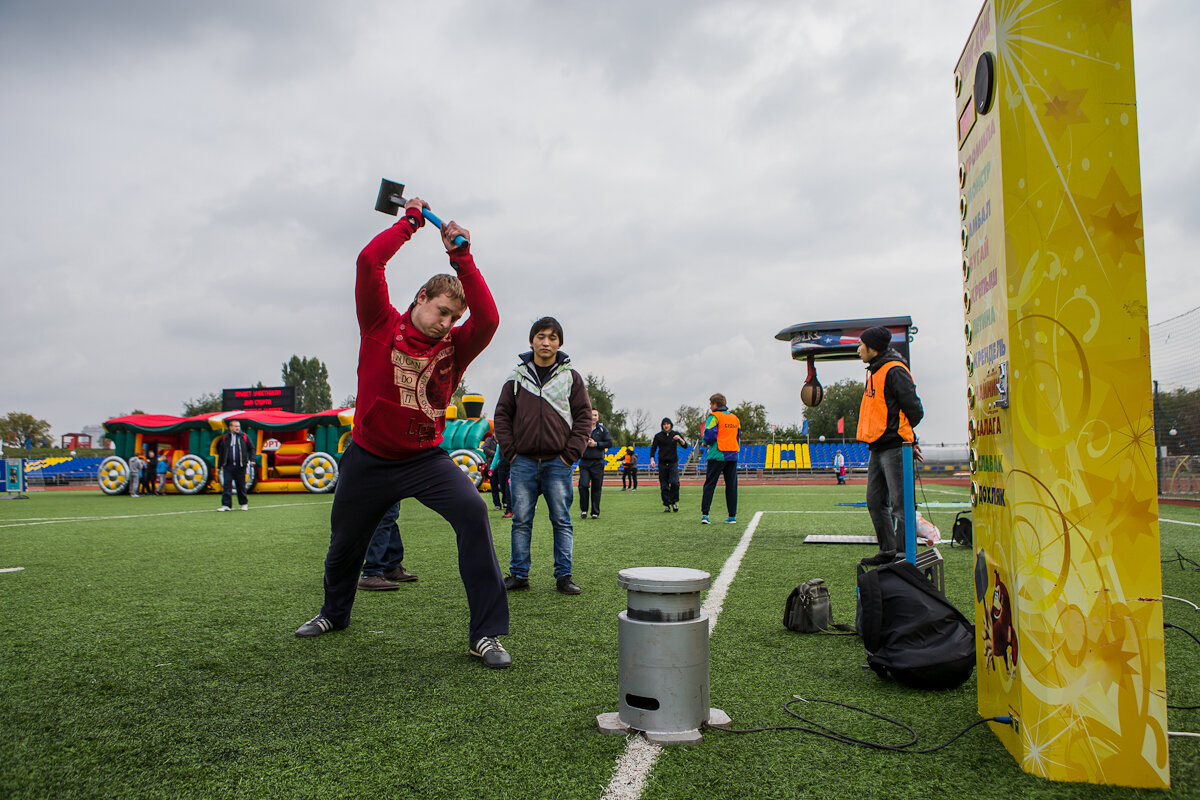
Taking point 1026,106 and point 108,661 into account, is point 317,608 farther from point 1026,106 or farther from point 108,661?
point 1026,106

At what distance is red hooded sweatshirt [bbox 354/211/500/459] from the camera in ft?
11.4

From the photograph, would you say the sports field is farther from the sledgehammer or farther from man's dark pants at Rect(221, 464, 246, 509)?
man's dark pants at Rect(221, 464, 246, 509)

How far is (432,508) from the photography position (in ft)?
11.5

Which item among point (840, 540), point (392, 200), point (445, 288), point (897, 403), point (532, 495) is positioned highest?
point (392, 200)

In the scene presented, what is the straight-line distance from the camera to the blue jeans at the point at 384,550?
5555 millimetres

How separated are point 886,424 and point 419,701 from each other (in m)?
4.35

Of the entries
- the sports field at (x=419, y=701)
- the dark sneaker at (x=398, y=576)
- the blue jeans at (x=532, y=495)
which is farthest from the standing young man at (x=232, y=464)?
the blue jeans at (x=532, y=495)

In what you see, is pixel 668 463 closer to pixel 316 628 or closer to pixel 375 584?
pixel 375 584

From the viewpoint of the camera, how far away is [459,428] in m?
21.4

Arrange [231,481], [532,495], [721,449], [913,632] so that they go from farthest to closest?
[231,481], [721,449], [532,495], [913,632]

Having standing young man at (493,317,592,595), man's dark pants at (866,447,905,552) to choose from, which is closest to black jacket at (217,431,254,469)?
standing young man at (493,317,592,595)

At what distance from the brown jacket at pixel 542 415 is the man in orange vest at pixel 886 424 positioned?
220cm

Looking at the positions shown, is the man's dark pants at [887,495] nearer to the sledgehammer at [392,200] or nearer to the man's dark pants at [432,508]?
the man's dark pants at [432,508]

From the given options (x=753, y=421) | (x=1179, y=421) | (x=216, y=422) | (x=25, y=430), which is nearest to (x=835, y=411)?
(x=753, y=421)
